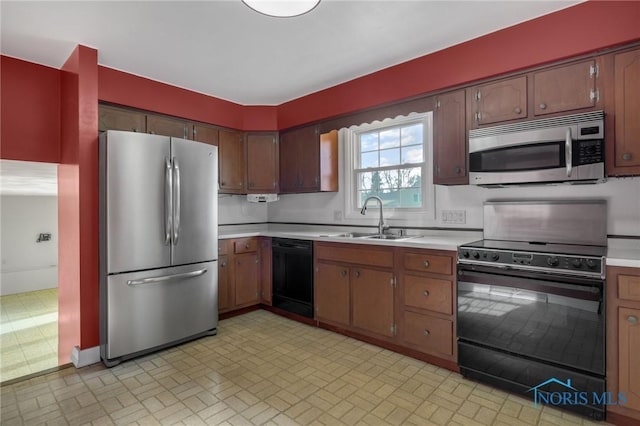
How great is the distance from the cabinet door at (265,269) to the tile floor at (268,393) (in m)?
1.04

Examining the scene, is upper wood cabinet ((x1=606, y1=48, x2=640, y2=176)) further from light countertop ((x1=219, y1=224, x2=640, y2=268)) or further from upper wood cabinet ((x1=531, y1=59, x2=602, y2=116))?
light countertop ((x1=219, y1=224, x2=640, y2=268))

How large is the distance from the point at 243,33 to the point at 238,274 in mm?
2468

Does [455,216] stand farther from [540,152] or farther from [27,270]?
[27,270]

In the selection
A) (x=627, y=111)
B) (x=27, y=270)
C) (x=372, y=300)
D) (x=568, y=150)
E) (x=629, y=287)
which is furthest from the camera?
(x=27, y=270)

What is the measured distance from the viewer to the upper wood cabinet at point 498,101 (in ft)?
7.88

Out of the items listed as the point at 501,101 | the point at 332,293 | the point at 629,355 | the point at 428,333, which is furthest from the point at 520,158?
the point at 332,293

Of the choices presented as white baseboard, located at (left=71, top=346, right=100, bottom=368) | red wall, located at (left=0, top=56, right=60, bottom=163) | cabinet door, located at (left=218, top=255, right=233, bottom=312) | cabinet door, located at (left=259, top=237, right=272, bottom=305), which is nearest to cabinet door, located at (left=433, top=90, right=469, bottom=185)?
cabinet door, located at (left=259, top=237, right=272, bottom=305)

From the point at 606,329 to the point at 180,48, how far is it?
3550 millimetres

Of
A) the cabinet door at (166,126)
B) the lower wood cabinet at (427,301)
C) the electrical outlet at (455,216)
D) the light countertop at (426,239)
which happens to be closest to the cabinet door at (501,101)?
the electrical outlet at (455,216)

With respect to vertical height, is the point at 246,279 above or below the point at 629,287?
below

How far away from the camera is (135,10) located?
2.25 m

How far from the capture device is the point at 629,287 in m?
1.84

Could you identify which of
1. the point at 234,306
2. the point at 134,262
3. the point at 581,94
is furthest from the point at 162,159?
the point at 581,94

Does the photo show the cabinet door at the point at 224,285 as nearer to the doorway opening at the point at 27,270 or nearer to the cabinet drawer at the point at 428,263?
the doorway opening at the point at 27,270
